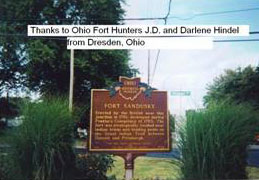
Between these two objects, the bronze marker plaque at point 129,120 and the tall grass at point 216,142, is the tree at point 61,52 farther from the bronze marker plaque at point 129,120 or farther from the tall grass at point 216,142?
the tall grass at point 216,142

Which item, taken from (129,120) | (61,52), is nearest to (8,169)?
(129,120)

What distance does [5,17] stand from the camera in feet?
107

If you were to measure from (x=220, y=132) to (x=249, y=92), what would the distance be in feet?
130

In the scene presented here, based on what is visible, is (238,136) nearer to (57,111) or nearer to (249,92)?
(57,111)

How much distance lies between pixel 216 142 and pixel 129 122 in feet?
6.40

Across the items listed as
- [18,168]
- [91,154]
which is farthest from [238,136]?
[18,168]

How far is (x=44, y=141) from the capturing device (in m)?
9.70

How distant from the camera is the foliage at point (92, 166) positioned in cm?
1125

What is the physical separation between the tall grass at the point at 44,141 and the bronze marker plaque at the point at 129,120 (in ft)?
3.48

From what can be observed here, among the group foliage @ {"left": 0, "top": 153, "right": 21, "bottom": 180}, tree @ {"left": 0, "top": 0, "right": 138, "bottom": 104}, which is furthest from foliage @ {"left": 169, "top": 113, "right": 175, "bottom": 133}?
tree @ {"left": 0, "top": 0, "right": 138, "bottom": 104}

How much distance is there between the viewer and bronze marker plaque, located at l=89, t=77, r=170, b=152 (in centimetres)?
1103

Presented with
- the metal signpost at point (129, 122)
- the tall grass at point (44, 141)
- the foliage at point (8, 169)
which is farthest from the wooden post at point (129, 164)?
the foliage at point (8, 169)

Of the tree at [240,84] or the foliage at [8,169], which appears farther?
the tree at [240,84]

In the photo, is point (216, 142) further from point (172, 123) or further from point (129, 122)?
point (129, 122)
